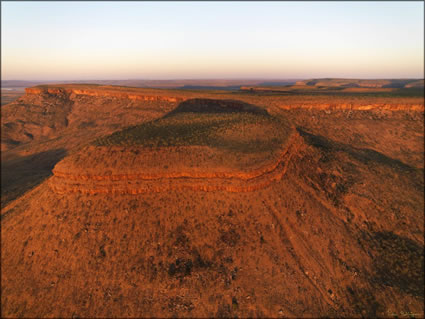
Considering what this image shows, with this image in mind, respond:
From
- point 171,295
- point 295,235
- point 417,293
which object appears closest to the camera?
point 171,295

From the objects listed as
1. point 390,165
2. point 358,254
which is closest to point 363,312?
point 358,254

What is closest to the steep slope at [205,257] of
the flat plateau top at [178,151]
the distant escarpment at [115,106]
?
the flat plateau top at [178,151]

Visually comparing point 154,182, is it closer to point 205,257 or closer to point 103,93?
point 205,257

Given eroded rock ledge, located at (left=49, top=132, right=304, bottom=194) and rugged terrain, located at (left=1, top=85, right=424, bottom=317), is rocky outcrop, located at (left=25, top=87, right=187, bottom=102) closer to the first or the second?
rugged terrain, located at (left=1, top=85, right=424, bottom=317)

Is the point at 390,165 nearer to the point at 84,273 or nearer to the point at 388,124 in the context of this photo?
the point at 388,124

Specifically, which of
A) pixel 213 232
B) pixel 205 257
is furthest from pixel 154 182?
pixel 205 257
